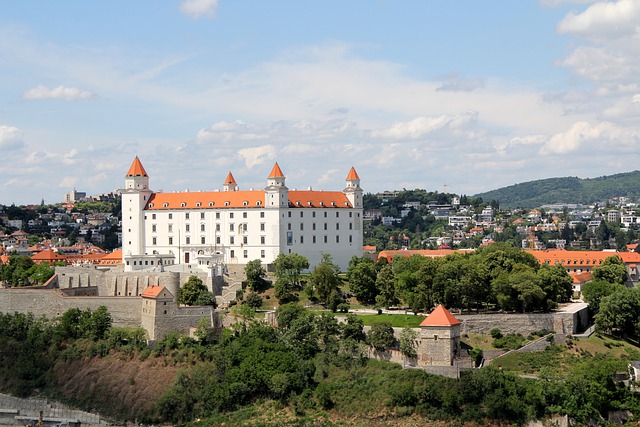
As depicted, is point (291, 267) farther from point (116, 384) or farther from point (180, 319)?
point (116, 384)

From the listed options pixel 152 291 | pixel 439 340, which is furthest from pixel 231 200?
pixel 439 340

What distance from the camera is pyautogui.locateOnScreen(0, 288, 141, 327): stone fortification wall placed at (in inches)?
2267

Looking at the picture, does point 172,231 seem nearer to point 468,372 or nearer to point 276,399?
point 276,399

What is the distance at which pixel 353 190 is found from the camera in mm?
75250

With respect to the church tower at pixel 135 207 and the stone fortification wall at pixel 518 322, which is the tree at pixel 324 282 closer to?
the stone fortification wall at pixel 518 322

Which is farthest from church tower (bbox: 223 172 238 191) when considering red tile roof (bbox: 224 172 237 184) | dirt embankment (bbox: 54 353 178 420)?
dirt embankment (bbox: 54 353 178 420)

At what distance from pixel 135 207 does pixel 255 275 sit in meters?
14.9

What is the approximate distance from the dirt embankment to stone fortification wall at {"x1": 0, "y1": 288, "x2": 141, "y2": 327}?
13.8ft

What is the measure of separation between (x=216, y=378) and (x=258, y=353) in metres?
2.69

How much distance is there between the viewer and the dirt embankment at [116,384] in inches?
1991

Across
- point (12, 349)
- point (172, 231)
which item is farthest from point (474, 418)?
point (172, 231)

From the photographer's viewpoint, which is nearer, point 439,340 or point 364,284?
point 439,340

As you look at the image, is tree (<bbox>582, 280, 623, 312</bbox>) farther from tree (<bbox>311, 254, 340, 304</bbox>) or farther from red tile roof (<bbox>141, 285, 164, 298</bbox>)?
red tile roof (<bbox>141, 285, 164, 298</bbox>)

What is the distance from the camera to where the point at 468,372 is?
1834 inches
